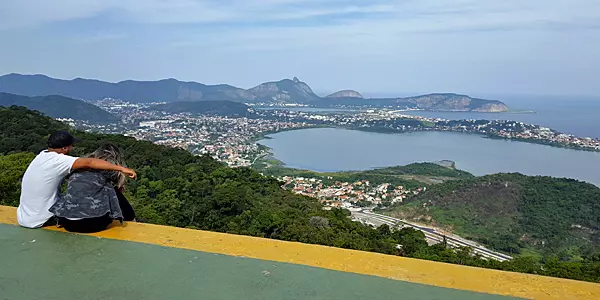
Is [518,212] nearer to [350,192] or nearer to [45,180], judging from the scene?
[350,192]

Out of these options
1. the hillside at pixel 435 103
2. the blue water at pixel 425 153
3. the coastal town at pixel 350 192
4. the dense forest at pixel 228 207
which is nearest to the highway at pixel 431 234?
the coastal town at pixel 350 192

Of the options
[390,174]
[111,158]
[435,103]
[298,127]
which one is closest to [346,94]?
[435,103]

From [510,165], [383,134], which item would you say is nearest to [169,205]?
[510,165]

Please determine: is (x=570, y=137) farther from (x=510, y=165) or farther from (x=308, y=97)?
(x=308, y=97)

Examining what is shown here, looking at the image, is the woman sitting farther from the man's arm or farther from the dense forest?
the dense forest

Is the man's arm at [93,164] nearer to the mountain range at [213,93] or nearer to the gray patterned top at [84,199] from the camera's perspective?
the gray patterned top at [84,199]

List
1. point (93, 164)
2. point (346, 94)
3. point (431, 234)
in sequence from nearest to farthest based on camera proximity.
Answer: point (93, 164)
point (431, 234)
point (346, 94)

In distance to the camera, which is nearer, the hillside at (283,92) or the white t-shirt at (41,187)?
the white t-shirt at (41,187)
